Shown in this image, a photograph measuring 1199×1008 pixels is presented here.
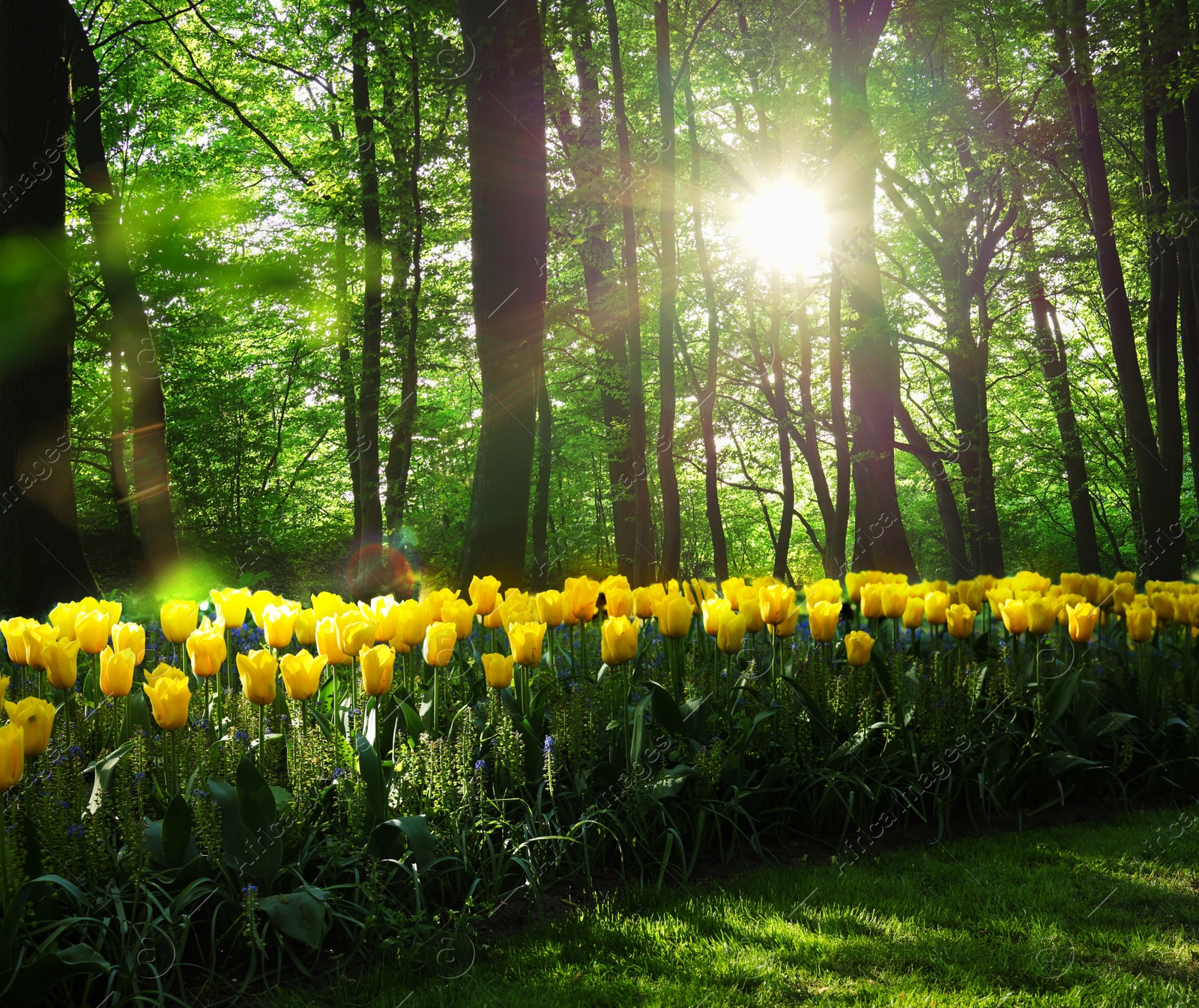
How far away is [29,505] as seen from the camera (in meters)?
7.68

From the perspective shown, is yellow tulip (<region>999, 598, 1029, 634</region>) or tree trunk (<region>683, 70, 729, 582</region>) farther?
tree trunk (<region>683, 70, 729, 582</region>)

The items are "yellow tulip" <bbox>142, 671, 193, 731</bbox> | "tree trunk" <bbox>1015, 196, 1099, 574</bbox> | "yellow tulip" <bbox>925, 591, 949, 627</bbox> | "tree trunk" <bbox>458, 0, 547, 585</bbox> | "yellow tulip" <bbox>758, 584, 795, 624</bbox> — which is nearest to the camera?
"yellow tulip" <bbox>142, 671, 193, 731</bbox>

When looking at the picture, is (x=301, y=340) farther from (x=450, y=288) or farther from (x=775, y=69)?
(x=775, y=69)

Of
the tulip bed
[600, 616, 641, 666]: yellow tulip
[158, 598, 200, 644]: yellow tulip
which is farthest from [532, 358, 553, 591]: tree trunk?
[600, 616, 641, 666]: yellow tulip

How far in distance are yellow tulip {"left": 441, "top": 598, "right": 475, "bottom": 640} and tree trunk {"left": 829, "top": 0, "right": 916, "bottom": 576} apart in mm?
8149

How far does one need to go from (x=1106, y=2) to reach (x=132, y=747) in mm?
12770

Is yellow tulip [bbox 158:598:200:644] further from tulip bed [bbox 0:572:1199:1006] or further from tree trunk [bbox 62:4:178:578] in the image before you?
tree trunk [bbox 62:4:178:578]

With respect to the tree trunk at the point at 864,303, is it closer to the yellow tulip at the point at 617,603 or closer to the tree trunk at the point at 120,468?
the yellow tulip at the point at 617,603

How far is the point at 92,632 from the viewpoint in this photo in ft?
9.52

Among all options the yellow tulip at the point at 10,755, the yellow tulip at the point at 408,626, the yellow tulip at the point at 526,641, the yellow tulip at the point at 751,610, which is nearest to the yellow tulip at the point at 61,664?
the yellow tulip at the point at 10,755

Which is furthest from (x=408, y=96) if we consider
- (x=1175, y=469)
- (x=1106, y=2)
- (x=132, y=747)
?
(x=132, y=747)

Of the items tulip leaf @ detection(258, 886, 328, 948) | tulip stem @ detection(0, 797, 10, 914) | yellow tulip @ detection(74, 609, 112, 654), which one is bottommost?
tulip leaf @ detection(258, 886, 328, 948)

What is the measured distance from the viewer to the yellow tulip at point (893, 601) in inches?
162

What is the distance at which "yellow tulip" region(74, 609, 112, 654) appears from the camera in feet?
9.43
